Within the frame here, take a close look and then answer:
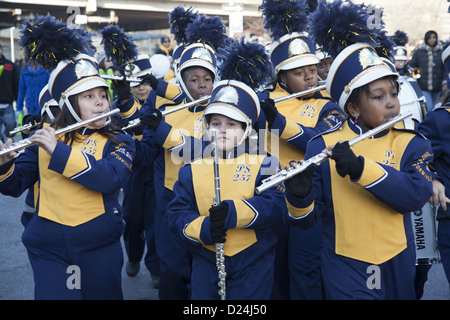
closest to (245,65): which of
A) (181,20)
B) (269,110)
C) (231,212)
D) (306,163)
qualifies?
(269,110)

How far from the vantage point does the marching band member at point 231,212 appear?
3.39 meters

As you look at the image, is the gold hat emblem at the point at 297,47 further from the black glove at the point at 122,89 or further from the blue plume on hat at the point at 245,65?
the black glove at the point at 122,89

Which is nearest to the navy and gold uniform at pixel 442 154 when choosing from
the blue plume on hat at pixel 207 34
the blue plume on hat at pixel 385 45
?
the blue plume on hat at pixel 385 45

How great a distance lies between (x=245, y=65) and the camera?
4.15m

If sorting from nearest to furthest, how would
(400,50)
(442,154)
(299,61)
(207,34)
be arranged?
(442,154)
(299,61)
(207,34)
(400,50)

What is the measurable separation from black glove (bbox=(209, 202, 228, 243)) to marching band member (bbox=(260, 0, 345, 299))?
1.20 metres

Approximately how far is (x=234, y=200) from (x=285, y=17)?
2144 mm

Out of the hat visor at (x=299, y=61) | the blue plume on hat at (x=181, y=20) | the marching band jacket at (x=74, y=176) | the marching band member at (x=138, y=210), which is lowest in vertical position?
the marching band member at (x=138, y=210)

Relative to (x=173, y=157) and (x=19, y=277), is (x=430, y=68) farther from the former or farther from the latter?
(x=19, y=277)

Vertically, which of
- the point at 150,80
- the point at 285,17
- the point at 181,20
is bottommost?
the point at 150,80

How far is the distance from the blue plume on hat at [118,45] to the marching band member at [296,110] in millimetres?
1549

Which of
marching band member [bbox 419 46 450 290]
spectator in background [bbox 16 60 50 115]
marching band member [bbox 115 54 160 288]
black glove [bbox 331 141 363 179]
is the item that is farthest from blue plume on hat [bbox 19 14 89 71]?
spectator in background [bbox 16 60 50 115]

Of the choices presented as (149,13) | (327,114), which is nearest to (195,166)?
(327,114)

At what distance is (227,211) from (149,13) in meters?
26.5
